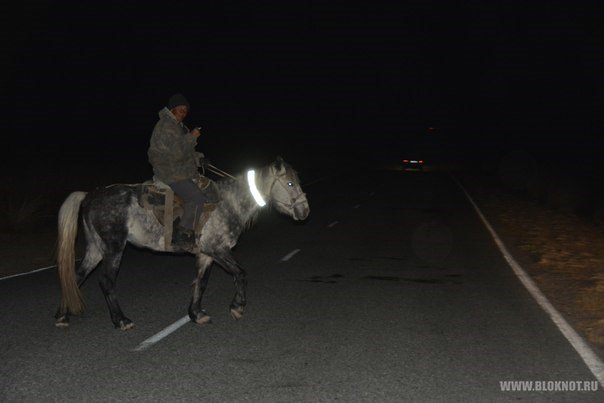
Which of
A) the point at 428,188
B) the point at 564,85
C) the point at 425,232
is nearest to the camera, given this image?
the point at 425,232

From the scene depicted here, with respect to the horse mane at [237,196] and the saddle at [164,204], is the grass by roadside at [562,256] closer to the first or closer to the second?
the horse mane at [237,196]

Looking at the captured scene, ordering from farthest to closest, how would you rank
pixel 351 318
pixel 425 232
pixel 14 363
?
pixel 425 232 → pixel 351 318 → pixel 14 363

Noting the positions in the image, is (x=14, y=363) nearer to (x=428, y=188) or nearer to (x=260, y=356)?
(x=260, y=356)

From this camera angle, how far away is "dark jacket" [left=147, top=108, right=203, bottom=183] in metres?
7.70

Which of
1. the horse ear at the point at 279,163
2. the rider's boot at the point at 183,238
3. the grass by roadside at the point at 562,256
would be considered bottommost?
the grass by roadside at the point at 562,256

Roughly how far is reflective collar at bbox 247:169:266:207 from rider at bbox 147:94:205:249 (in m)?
0.70


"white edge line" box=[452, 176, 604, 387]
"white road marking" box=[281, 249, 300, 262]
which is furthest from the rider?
"white road marking" box=[281, 249, 300, 262]

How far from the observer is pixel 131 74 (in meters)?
46.1

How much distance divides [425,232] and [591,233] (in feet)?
14.2

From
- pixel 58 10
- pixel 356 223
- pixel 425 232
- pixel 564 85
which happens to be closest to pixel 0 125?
pixel 58 10

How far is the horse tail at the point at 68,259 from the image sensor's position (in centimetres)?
765

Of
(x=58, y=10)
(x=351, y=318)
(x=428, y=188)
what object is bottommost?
(x=428, y=188)

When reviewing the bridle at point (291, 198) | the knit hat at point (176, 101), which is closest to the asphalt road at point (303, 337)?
the bridle at point (291, 198)

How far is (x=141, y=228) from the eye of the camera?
786cm
